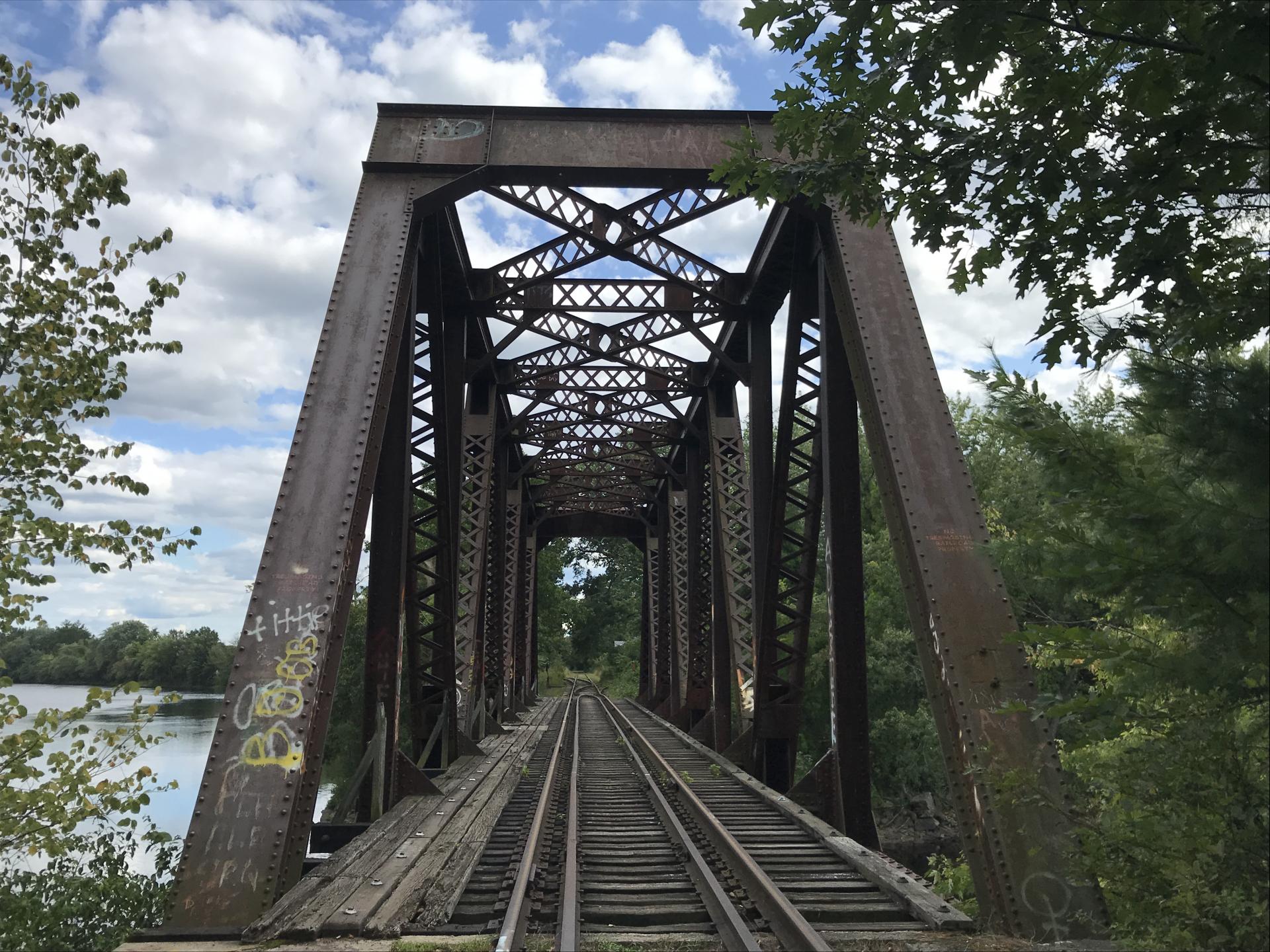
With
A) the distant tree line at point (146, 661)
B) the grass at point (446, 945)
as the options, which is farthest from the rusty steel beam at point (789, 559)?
the distant tree line at point (146, 661)

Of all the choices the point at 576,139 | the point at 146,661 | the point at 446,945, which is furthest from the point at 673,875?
the point at 146,661

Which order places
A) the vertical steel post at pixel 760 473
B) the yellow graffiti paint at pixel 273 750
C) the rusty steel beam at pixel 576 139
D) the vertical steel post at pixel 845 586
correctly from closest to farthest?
the yellow graffiti paint at pixel 273 750
the vertical steel post at pixel 845 586
the rusty steel beam at pixel 576 139
the vertical steel post at pixel 760 473

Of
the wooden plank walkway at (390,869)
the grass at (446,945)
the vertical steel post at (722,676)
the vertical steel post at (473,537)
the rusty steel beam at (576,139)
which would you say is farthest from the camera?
the vertical steel post at (722,676)

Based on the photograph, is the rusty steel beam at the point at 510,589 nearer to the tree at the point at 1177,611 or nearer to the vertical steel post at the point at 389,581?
the vertical steel post at the point at 389,581

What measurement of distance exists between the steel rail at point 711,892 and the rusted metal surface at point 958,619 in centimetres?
132

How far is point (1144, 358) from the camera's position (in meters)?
3.08

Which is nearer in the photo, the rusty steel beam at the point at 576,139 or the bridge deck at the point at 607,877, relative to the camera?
the bridge deck at the point at 607,877

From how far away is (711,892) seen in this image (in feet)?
17.9

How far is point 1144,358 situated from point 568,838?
597 centimetres

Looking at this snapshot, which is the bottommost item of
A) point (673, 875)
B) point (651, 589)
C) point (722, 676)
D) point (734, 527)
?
point (673, 875)

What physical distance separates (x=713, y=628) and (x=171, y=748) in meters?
24.4

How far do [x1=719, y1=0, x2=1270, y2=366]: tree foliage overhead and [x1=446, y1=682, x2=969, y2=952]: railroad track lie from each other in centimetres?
335

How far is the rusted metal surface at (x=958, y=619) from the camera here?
4.43 m

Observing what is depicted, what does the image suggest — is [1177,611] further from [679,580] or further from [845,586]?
[679,580]
